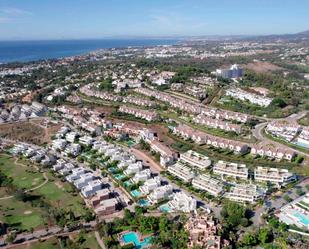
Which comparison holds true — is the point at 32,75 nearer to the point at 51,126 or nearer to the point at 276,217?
the point at 51,126

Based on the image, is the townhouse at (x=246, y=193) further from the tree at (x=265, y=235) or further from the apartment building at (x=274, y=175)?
the tree at (x=265, y=235)

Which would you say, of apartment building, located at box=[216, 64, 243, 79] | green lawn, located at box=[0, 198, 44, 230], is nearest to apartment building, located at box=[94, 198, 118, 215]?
green lawn, located at box=[0, 198, 44, 230]

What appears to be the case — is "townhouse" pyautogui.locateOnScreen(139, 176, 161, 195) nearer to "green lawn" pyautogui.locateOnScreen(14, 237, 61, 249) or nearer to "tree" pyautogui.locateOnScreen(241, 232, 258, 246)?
"green lawn" pyautogui.locateOnScreen(14, 237, 61, 249)

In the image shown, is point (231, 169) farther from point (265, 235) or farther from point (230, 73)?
point (230, 73)

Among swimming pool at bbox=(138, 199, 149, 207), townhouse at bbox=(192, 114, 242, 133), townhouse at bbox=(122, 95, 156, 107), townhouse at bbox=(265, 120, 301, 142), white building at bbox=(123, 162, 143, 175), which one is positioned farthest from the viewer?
townhouse at bbox=(122, 95, 156, 107)

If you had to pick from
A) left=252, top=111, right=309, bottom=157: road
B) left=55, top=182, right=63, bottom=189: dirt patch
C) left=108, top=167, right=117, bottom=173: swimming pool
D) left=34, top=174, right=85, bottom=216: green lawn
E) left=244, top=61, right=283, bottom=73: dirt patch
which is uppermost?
left=34, top=174, right=85, bottom=216: green lawn

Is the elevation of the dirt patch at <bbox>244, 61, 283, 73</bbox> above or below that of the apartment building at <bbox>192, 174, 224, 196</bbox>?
below

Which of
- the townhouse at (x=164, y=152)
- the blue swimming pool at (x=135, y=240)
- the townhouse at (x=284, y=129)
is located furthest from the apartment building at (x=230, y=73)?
the blue swimming pool at (x=135, y=240)

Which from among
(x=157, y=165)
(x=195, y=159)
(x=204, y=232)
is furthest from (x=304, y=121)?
(x=204, y=232)
